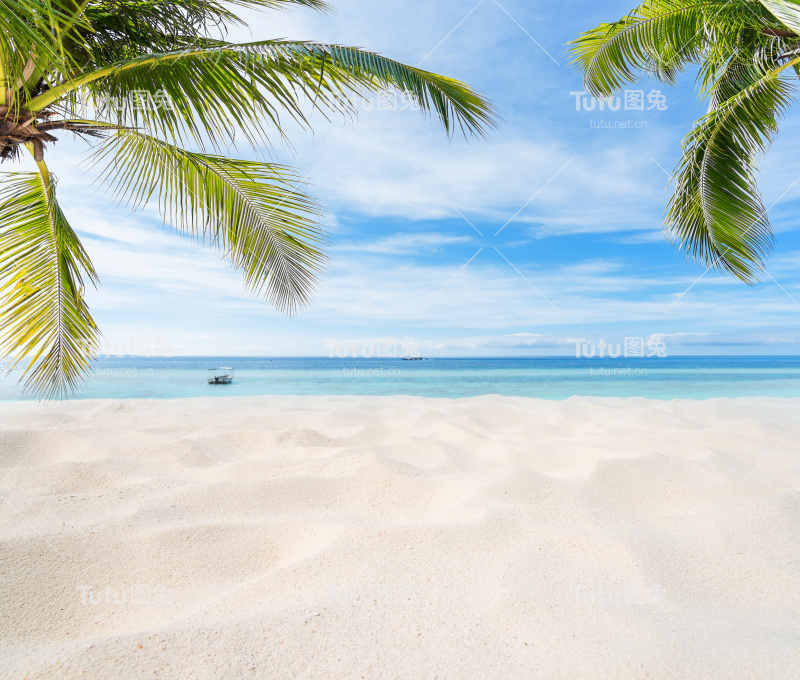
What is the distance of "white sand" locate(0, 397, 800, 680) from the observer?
1.67 meters

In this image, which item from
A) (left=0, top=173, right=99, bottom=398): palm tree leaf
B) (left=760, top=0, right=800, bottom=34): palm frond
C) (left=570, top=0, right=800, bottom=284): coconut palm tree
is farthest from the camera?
(left=570, top=0, right=800, bottom=284): coconut palm tree

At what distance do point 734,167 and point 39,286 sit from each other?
7281 mm

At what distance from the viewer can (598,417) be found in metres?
6.50

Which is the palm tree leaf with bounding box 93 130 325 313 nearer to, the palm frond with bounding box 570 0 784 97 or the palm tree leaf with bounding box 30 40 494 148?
the palm tree leaf with bounding box 30 40 494 148

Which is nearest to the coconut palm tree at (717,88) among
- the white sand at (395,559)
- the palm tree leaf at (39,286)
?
the white sand at (395,559)

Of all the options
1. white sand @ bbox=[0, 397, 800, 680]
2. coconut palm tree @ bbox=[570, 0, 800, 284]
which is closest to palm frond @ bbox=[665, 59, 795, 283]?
coconut palm tree @ bbox=[570, 0, 800, 284]

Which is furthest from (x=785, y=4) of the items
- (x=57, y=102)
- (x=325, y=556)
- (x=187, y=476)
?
(x=187, y=476)

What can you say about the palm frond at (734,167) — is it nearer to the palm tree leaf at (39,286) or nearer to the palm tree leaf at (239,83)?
the palm tree leaf at (239,83)

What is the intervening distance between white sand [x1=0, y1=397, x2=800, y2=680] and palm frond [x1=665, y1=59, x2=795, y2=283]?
239 cm

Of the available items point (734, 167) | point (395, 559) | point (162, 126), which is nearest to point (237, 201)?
point (162, 126)

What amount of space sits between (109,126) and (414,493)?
3507 mm

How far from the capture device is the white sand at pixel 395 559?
1.67m

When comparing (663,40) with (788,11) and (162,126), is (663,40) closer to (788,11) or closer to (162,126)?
(788,11)

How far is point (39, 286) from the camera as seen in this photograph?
375 cm
